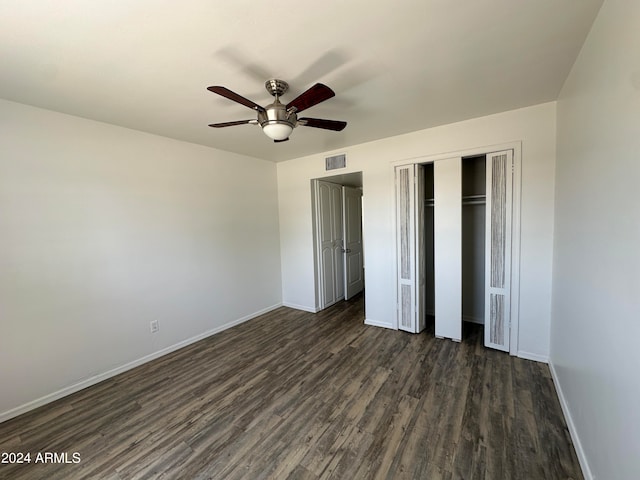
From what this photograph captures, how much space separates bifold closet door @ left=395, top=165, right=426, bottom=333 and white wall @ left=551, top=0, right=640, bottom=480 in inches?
54.6

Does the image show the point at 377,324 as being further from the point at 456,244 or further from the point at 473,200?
the point at 473,200

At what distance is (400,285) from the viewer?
3316 millimetres

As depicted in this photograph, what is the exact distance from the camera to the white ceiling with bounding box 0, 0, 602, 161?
4.17 feet

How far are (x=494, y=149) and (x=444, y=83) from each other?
1069 millimetres

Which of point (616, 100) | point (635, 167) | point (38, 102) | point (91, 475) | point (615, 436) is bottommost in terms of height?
point (91, 475)

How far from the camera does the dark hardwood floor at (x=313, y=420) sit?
1577mm

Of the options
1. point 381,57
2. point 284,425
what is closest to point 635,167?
point 381,57

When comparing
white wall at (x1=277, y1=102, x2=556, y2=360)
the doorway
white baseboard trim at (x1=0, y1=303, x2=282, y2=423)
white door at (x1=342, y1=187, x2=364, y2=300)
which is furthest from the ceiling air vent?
white baseboard trim at (x1=0, y1=303, x2=282, y2=423)

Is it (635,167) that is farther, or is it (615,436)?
(615,436)

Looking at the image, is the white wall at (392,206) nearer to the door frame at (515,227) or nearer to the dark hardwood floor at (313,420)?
the door frame at (515,227)

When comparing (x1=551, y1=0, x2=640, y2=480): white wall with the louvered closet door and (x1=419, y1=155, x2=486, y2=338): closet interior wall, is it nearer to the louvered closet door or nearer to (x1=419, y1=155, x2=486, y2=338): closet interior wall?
the louvered closet door

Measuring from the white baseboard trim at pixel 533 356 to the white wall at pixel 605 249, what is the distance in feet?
2.20

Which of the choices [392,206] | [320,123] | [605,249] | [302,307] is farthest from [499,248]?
[302,307]

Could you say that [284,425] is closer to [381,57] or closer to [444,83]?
[381,57]
